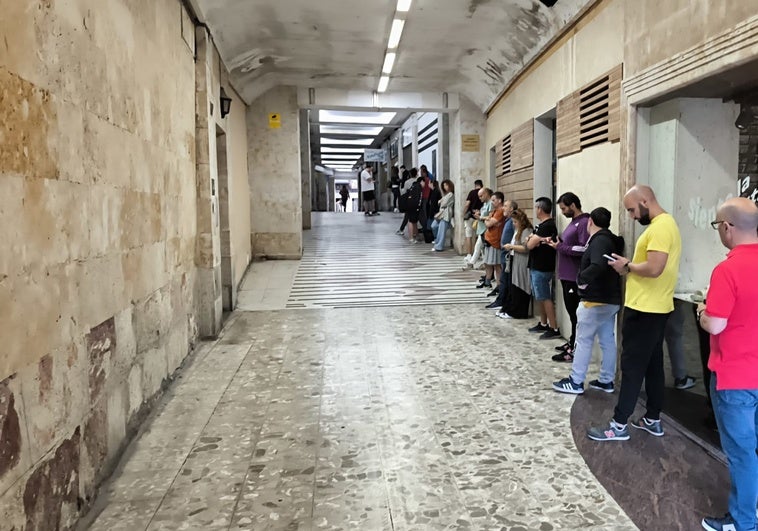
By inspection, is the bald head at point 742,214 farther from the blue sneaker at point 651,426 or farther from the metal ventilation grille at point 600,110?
the metal ventilation grille at point 600,110

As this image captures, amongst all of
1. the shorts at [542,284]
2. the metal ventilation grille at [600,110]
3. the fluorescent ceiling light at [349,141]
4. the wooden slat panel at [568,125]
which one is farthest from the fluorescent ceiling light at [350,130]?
the metal ventilation grille at [600,110]

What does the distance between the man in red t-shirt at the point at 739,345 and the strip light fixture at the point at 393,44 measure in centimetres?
476

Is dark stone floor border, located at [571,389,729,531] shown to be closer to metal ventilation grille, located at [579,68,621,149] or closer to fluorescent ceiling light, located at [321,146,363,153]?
metal ventilation grille, located at [579,68,621,149]

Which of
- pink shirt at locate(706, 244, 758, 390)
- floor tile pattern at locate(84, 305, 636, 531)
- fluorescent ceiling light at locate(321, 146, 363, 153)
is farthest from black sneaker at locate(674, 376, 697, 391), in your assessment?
fluorescent ceiling light at locate(321, 146, 363, 153)

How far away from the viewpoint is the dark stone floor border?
2.42 m

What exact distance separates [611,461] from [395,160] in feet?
63.2

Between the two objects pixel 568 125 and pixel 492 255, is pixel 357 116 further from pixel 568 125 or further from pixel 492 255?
pixel 568 125

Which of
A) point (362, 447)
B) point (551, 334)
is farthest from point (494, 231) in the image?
point (362, 447)

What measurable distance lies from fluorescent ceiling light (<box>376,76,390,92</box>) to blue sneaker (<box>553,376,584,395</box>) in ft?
21.5

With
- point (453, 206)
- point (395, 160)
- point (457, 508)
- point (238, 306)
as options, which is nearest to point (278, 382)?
point (457, 508)

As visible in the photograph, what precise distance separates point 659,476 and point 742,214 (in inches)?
58.3

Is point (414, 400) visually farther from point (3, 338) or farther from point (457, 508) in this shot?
point (3, 338)

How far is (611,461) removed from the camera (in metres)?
2.91

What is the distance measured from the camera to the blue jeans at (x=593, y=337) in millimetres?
3826
